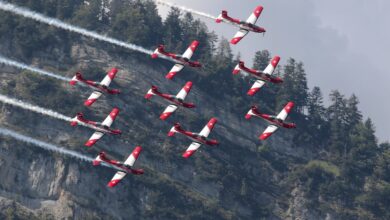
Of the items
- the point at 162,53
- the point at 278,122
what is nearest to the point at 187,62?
the point at 162,53

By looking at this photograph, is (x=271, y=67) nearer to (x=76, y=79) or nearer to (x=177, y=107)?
(x=177, y=107)

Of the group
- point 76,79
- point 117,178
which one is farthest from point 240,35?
point 117,178

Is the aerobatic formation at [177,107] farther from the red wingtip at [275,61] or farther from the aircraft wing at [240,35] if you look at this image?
the red wingtip at [275,61]

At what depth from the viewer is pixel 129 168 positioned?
171 metres

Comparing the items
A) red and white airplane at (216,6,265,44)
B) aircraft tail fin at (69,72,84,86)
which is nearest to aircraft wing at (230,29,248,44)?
red and white airplane at (216,6,265,44)

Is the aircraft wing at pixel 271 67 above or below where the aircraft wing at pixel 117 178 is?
above

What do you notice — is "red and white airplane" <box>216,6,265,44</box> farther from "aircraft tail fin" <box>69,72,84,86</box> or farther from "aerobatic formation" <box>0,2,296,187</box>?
"aircraft tail fin" <box>69,72,84,86</box>

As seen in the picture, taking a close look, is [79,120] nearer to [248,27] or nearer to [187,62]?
[187,62]

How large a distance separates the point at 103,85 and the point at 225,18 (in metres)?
21.3

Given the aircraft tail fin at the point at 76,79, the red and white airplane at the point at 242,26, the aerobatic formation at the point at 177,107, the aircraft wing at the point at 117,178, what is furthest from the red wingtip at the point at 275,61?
the aircraft tail fin at the point at 76,79

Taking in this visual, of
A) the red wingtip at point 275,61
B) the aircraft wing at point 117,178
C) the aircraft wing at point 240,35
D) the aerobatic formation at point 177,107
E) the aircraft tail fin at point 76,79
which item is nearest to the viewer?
the aircraft wing at point 117,178

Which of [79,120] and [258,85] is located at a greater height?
[258,85]

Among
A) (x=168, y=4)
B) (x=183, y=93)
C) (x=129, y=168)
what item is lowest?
(x=129, y=168)

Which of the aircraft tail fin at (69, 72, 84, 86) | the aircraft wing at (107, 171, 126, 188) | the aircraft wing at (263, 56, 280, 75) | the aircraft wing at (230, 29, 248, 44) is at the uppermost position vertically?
the aircraft wing at (230, 29, 248, 44)
